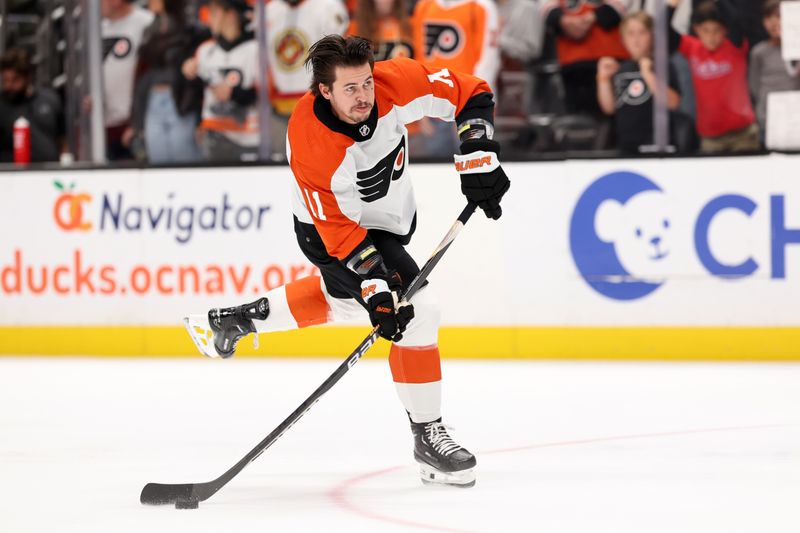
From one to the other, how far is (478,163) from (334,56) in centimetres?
44

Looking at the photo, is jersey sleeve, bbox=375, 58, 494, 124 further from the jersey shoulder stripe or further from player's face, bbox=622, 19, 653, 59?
player's face, bbox=622, 19, 653, 59

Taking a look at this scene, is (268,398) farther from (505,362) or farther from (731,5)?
(731,5)

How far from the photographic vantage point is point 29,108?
252 inches

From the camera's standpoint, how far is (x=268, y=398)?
4.70 meters

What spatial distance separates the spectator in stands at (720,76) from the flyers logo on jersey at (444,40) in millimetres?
983

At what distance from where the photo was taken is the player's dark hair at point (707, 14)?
5.62m

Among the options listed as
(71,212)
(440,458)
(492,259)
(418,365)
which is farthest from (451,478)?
(71,212)

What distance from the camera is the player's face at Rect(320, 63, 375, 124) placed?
2906mm

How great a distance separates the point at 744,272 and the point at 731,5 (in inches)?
47.4

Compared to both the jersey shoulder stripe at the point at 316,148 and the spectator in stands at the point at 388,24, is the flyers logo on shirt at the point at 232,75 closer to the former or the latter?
the spectator in stands at the point at 388,24

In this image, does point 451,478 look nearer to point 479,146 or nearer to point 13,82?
point 479,146

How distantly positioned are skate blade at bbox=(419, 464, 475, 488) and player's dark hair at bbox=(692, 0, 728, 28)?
3.28 meters

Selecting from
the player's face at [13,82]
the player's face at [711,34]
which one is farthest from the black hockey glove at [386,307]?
the player's face at [13,82]

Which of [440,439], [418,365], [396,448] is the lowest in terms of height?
[396,448]
